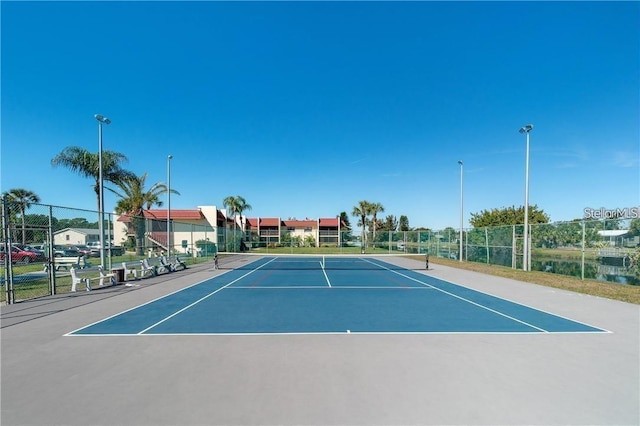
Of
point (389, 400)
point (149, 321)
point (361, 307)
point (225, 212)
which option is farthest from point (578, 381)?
point (225, 212)

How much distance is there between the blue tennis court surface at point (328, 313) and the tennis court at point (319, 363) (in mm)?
78

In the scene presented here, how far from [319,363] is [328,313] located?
336 centimetres

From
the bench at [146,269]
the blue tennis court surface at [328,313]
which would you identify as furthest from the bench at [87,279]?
the blue tennis court surface at [328,313]

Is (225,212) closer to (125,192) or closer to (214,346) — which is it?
(125,192)

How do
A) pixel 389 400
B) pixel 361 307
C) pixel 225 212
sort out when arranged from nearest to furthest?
1. pixel 389 400
2. pixel 361 307
3. pixel 225 212

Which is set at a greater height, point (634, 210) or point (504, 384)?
point (634, 210)

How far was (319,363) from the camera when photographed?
4.98 meters

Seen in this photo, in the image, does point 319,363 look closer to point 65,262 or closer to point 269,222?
point 65,262

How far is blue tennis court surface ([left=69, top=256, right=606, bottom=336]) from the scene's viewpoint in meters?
6.92

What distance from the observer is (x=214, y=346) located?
226 inches

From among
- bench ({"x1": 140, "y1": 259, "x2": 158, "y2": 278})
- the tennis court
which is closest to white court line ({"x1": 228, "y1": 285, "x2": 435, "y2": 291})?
the tennis court

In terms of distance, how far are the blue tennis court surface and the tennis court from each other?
0.08m

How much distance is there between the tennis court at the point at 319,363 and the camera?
363cm

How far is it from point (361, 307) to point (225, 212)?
48130 mm
